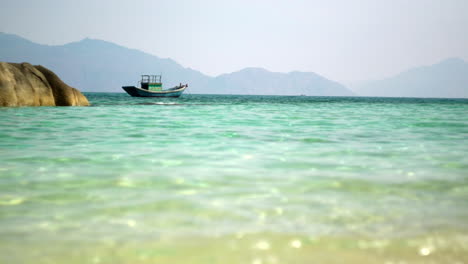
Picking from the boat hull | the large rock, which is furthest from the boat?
the large rock

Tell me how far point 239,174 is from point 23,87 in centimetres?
2018

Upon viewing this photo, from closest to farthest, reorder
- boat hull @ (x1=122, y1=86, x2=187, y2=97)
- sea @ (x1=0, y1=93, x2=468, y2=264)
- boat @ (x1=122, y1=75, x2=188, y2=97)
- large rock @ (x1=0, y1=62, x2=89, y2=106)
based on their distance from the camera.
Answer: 1. sea @ (x1=0, y1=93, x2=468, y2=264)
2. large rock @ (x1=0, y1=62, x2=89, y2=106)
3. boat @ (x1=122, y1=75, x2=188, y2=97)
4. boat hull @ (x1=122, y1=86, x2=187, y2=97)

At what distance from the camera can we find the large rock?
20531 mm

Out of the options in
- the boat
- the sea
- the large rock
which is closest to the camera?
the sea

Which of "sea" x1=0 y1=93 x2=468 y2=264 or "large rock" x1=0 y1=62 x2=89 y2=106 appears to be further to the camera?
"large rock" x1=0 y1=62 x2=89 y2=106

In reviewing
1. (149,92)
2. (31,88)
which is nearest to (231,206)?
(31,88)

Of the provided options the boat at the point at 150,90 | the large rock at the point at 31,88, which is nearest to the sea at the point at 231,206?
the large rock at the point at 31,88

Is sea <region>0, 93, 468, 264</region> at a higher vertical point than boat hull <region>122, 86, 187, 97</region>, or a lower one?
lower

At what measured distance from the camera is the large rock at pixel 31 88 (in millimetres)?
20531

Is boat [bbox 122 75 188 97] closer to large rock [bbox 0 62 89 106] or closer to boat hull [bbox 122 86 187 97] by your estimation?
boat hull [bbox 122 86 187 97]

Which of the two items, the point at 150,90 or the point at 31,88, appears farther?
the point at 150,90

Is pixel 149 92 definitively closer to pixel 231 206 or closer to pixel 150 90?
pixel 150 90

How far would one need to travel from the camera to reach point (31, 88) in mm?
21875

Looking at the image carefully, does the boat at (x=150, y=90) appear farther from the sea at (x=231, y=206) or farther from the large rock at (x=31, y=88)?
the sea at (x=231, y=206)
